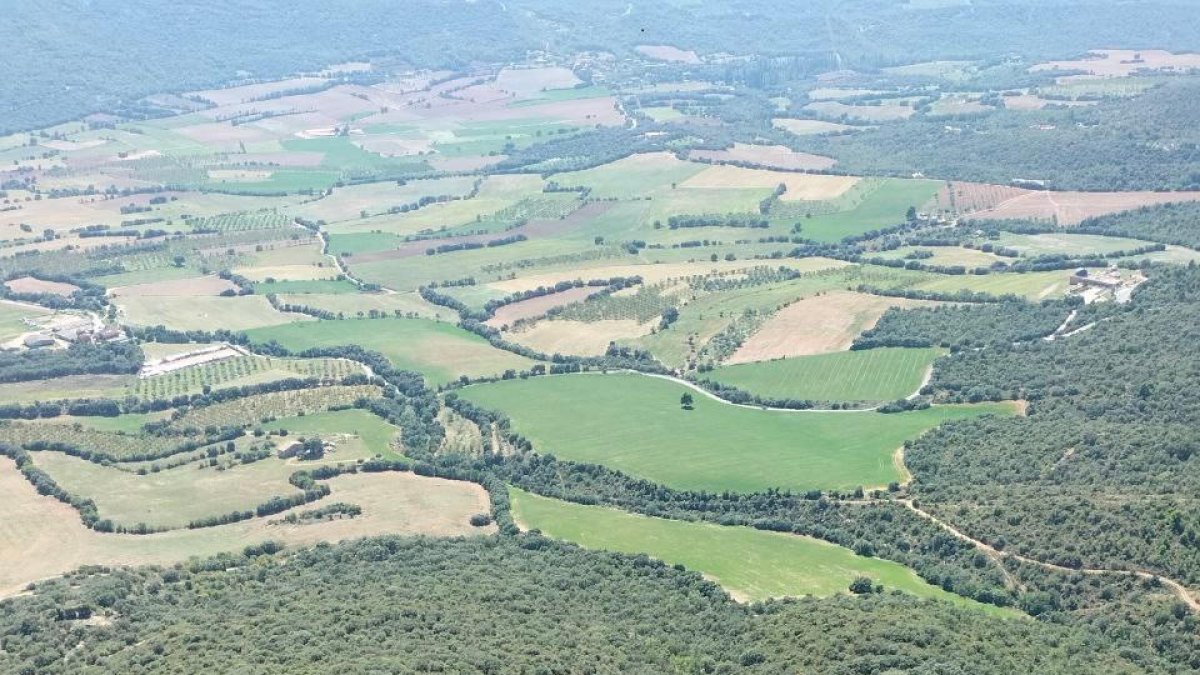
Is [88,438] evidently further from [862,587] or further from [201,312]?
[862,587]

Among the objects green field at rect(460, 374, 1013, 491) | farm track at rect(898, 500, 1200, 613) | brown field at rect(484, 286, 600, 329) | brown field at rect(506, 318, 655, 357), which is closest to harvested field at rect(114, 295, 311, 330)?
brown field at rect(484, 286, 600, 329)

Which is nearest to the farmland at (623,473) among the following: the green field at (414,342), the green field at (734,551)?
the green field at (734,551)

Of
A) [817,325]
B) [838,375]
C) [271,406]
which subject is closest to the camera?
[271,406]

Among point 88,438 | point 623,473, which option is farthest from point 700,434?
point 88,438

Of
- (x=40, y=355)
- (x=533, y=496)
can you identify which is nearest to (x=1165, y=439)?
(x=533, y=496)

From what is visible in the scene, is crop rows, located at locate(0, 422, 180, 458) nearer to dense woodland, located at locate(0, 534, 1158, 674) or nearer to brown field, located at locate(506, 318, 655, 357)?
dense woodland, located at locate(0, 534, 1158, 674)

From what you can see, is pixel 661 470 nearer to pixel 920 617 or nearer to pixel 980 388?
pixel 980 388
